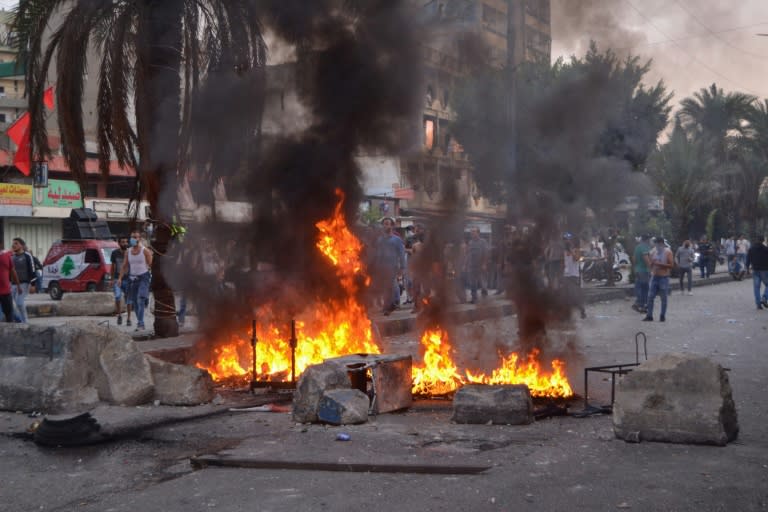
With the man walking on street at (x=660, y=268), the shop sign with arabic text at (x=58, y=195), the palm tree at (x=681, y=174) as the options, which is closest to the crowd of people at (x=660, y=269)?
the man walking on street at (x=660, y=268)

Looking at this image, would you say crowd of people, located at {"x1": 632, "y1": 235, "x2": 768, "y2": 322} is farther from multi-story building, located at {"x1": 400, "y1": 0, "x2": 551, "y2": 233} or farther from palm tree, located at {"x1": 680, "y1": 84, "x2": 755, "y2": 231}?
palm tree, located at {"x1": 680, "y1": 84, "x2": 755, "y2": 231}

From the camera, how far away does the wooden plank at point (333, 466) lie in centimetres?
514

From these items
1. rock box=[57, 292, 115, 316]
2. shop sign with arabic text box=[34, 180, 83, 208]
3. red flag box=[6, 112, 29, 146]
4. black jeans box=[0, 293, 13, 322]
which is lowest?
rock box=[57, 292, 115, 316]

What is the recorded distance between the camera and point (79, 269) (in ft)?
79.4

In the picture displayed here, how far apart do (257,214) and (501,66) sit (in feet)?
14.4

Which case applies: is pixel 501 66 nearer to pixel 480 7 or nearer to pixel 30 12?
pixel 480 7

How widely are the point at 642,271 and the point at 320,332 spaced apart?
30.1 ft

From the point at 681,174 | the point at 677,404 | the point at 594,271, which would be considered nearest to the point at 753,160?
the point at 681,174

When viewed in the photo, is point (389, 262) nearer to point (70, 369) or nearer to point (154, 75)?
point (154, 75)

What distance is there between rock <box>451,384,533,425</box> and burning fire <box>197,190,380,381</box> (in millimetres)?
2689

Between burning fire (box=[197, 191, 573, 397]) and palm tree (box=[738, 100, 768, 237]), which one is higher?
palm tree (box=[738, 100, 768, 237])

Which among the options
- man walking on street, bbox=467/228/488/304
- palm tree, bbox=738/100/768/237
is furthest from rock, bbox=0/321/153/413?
palm tree, bbox=738/100/768/237

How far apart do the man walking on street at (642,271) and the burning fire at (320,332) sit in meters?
7.78

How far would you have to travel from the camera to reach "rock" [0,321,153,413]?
24.9ft
